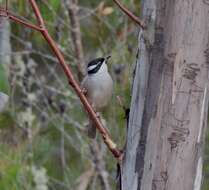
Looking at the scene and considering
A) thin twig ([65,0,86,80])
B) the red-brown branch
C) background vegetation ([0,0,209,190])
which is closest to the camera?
the red-brown branch

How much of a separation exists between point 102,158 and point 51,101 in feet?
1.38

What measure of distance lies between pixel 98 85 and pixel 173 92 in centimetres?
92

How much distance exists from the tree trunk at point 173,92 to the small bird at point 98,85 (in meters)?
0.83

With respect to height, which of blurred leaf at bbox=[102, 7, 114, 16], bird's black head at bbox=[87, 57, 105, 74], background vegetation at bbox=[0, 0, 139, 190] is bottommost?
background vegetation at bbox=[0, 0, 139, 190]

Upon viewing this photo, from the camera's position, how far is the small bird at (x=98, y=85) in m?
2.41

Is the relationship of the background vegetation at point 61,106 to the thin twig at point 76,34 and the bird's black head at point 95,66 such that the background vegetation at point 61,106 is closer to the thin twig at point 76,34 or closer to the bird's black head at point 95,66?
the thin twig at point 76,34

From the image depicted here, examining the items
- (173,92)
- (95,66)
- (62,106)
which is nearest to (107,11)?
(62,106)

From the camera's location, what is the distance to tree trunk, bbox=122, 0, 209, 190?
1.49m

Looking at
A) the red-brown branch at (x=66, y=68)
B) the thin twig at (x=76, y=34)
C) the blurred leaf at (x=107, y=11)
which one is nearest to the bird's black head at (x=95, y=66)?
the red-brown branch at (x=66, y=68)

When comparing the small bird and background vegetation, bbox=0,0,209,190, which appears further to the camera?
background vegetation, bbox=0,0,209,190

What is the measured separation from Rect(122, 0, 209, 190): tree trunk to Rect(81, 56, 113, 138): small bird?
835 millimetres

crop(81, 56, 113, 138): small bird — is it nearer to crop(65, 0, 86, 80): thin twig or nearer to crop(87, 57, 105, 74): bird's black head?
crop(87, 57, 105, 74): bird's black head

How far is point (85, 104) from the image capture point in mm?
1505

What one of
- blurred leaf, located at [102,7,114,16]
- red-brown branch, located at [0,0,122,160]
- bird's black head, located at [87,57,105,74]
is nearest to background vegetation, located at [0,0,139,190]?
blurred leaf, located at [102,7,114,16]
